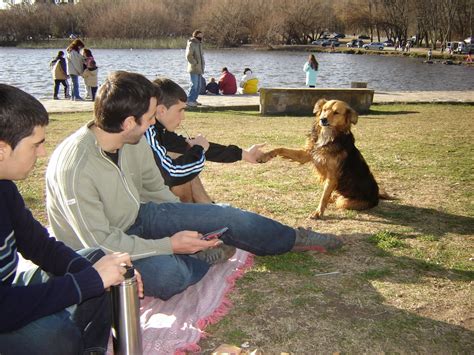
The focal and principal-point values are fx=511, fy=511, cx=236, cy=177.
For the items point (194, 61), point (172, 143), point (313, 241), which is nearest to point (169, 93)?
point (172, 143)

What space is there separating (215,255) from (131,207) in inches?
→ 35.7

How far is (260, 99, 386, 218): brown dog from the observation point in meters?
5.53

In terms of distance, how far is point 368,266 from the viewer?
13.7ft

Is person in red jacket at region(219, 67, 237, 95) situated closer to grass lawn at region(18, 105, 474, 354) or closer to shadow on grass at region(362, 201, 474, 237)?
grass lawn at region(18, 105, 474, 354)

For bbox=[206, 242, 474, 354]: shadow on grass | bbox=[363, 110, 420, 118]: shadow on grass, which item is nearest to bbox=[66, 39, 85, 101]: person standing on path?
bbox=[363, 110, 420, 118]: shadow on grass

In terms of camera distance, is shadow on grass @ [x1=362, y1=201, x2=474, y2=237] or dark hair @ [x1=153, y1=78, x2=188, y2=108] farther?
shadow on grass @ [x1=362, y1=201, x2=474, y2=237]

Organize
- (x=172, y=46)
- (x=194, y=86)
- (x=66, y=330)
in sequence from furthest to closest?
1. (x=172, y=46)
2. (x=194, y=86)
3. (x=66, y=330)

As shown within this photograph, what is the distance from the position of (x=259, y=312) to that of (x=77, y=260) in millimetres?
1348

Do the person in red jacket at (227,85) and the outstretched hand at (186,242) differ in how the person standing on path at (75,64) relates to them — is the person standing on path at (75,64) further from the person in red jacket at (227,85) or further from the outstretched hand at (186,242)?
the outstretched hand at (186,242)

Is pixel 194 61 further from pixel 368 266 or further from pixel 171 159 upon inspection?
pixel 368 266

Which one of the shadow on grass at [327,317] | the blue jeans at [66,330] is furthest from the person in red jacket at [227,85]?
the blue jeans at [66,330]

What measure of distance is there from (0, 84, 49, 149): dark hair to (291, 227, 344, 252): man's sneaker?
8.02 feet

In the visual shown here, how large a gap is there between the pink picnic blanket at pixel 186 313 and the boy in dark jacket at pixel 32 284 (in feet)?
1.89

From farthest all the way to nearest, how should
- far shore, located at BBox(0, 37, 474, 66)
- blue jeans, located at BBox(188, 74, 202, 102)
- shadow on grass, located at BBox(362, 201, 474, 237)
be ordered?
far shore, located at BBox(0, 37, 474, 66) < blue jeans, located at BBox(188, 74, 202, 102) < shadow on grass, located at BBox(362, 201, 474, 237)
